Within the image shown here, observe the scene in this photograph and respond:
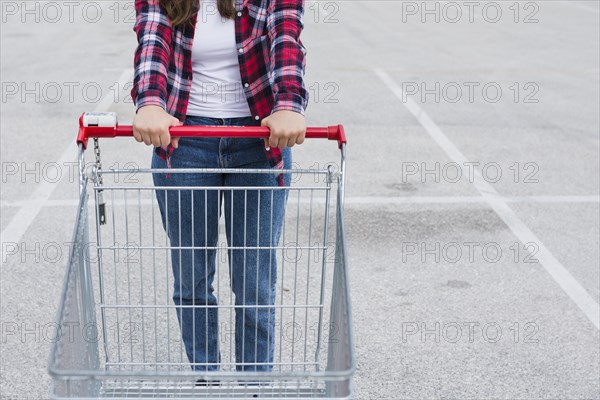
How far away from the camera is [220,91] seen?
304 centimetres

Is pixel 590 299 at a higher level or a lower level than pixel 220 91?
lower

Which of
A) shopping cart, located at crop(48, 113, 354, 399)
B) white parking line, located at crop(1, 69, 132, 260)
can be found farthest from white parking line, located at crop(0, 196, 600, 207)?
shopping cart, located at crop(48, 113, 354, 399)

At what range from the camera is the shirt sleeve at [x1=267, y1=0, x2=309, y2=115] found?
288 cm

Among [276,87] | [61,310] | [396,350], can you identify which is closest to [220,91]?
[276,87]

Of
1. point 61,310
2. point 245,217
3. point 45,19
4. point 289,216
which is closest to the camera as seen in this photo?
point 61,310

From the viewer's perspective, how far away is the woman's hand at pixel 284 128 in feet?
8.90

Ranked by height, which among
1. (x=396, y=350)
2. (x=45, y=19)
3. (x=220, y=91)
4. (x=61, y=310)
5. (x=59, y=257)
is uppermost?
(x=45, y=19)

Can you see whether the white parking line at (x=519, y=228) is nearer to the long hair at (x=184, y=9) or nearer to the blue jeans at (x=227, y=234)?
the blue jeans at (x=227, y=234)

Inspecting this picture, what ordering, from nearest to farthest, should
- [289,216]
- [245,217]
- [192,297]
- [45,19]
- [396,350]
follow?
[245,217] → [192,297] → [396,350] → [289,216] → [45,19]

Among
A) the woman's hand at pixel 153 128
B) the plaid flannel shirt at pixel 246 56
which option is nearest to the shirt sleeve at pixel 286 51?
the plaid flannel shirt at pixel 246 56

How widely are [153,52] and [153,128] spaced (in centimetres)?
34

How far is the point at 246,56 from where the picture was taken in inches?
116

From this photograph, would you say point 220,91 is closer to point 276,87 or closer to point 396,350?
point 276,87

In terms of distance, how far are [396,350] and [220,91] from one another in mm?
1910
